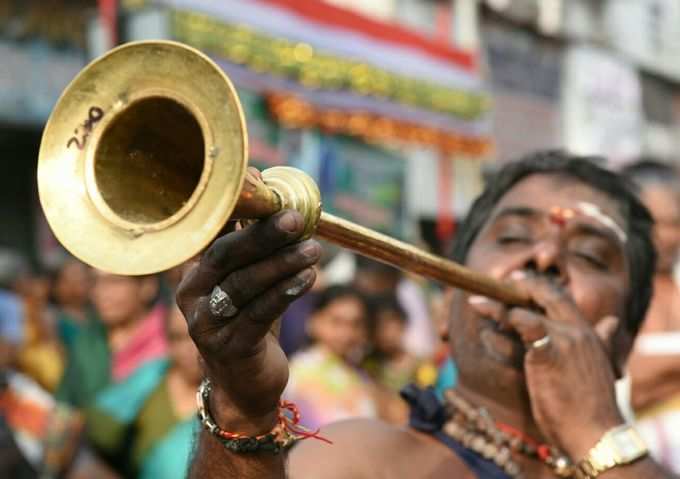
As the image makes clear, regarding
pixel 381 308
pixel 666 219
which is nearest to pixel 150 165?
pixel 666 219

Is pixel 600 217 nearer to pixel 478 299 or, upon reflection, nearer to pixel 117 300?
pixel 478 299

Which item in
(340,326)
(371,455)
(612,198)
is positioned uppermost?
(612,198)

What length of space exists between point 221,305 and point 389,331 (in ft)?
15.9

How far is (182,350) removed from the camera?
4602 millimetres

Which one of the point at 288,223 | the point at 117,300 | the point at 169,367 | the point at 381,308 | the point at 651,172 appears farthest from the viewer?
the point at 381,308

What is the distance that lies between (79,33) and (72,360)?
653 centimetres

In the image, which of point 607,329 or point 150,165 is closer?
point 150,165

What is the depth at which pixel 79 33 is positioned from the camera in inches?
436

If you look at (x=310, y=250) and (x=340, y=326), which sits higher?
(x=310, y=250)

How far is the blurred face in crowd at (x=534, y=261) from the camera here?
8.16 ft

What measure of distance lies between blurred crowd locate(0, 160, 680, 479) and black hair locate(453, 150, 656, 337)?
0.63 metres

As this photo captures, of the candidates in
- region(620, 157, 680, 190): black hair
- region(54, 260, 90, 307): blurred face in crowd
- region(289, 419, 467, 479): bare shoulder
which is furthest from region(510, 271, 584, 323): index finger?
region(54, 260, 90, 307): blurred face in crowd

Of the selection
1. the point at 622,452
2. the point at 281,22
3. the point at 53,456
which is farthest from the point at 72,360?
the point at 281,22

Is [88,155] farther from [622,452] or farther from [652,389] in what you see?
[652,389]
